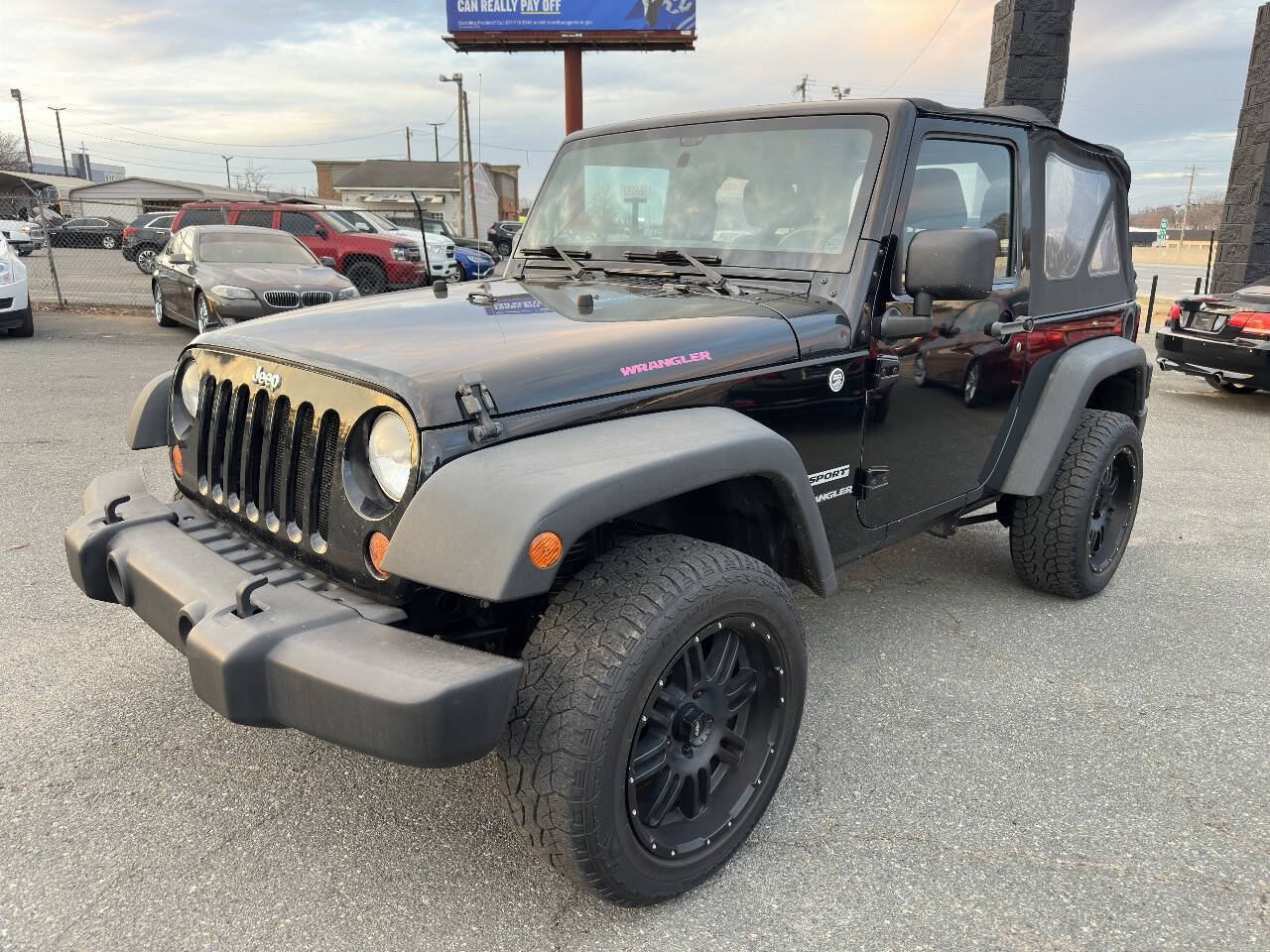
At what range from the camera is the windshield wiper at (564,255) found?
10.7 feet

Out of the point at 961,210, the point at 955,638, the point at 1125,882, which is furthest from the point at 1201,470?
the point at 1125,882

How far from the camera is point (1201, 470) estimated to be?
20.9 ft

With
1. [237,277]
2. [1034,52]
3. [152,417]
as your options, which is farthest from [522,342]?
[1034,52]

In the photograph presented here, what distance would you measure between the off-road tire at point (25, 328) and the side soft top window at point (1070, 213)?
11.9m

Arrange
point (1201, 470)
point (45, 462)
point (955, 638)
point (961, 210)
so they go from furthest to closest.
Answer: point (1201, 470) → point (45, 462) → point (955, 638) → point (961, 210)

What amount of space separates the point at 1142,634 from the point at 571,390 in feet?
9.32

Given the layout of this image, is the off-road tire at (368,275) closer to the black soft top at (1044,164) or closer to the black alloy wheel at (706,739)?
the black soft top at (1044,164)

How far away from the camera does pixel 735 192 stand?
2.99m

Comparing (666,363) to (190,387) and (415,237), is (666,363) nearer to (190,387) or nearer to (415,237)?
(190,387)

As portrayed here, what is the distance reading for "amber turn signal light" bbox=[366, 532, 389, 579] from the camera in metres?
1.97

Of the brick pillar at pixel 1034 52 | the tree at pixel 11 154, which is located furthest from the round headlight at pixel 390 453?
the tree at pixel 11 154

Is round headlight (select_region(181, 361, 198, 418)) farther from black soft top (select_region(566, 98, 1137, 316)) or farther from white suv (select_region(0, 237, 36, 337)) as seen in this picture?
white suv (select_region(0, 237, 36, 337))

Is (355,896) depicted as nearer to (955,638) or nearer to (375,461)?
(375,461)

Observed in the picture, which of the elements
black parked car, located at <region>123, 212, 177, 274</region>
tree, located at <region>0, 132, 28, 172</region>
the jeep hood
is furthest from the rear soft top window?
tree, located at <region>0, 132, 28, 172</region>
